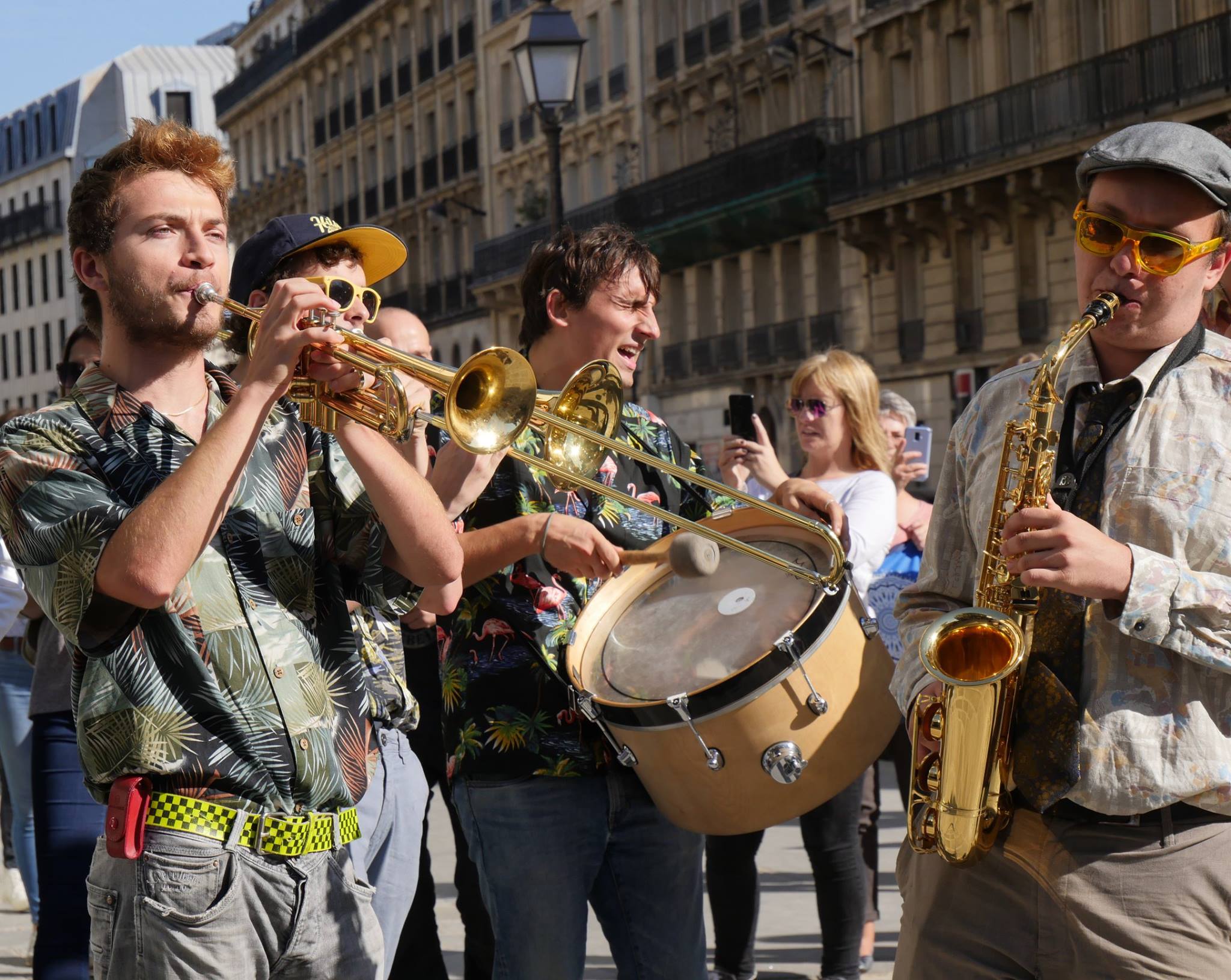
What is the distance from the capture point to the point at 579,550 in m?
4.02

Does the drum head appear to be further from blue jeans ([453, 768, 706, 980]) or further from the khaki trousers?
the khaki trousers

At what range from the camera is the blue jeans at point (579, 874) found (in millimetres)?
4262

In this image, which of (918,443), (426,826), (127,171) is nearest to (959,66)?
(918,443)

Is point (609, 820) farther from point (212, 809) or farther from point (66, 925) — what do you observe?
point (66, 925)

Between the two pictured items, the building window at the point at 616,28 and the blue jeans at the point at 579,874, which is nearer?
the blue jeans at the point at 579,874

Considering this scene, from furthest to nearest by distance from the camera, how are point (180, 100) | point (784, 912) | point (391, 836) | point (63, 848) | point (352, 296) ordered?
point (180, 100)
point (784, 912)
point (63, 848)
point (391, 836)
point (352, 296)

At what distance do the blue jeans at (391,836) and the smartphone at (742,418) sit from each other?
1665 mm

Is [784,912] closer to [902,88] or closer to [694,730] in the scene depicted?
[694,730]

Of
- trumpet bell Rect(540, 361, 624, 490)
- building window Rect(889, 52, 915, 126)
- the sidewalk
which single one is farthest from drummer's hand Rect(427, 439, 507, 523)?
building window Rect(889, 52, 915, 126)

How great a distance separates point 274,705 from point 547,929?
1.18m

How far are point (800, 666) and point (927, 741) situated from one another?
525 mm

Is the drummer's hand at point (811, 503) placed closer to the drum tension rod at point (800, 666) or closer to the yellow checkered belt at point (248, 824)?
the drum tension rod at point (800, 666)

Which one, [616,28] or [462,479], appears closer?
[462,479]

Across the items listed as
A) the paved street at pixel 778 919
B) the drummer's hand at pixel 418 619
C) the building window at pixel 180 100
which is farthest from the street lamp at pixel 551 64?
the building window at pixel 180 100
